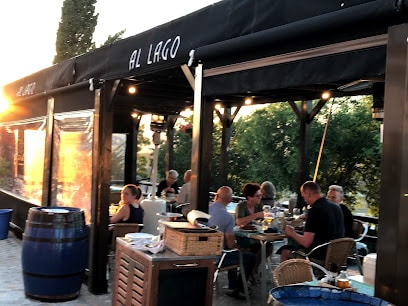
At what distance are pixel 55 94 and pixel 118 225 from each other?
2269 mm

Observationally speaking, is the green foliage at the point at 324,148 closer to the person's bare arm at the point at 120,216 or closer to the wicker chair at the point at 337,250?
the person's bare arm at the point at 120,216

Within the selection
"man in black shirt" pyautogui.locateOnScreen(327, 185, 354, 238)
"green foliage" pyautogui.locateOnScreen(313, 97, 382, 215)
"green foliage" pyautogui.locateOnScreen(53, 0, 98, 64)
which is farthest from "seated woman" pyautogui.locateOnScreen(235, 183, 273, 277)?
"green foliage" pyautogui.locateOnScreen(53, 0, 98, 64)

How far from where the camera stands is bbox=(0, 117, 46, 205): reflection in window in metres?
8.03

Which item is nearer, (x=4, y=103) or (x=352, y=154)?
(x=4, y=103)

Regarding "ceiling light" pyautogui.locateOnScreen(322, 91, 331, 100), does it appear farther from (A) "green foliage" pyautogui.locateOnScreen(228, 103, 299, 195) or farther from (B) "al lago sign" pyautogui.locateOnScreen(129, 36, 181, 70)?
(A) "green foliage" pyautogui.locateOnScreen(228, 103, 299, 195)

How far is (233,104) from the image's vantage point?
934 centimetres

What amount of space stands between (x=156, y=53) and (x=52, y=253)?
2.22 m

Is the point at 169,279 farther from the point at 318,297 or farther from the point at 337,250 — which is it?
the point at 337,250

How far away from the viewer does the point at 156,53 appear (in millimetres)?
4301

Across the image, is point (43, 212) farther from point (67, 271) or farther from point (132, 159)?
point (132, 159)

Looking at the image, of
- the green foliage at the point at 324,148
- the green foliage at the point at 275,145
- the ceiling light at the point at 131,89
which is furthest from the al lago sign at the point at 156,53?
the green foliage at the point at 275,145

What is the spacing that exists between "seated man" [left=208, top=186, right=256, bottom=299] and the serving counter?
121cm

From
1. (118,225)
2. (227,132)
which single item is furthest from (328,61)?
(227,132)

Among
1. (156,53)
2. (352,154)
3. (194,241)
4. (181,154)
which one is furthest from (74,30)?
(194,241)
